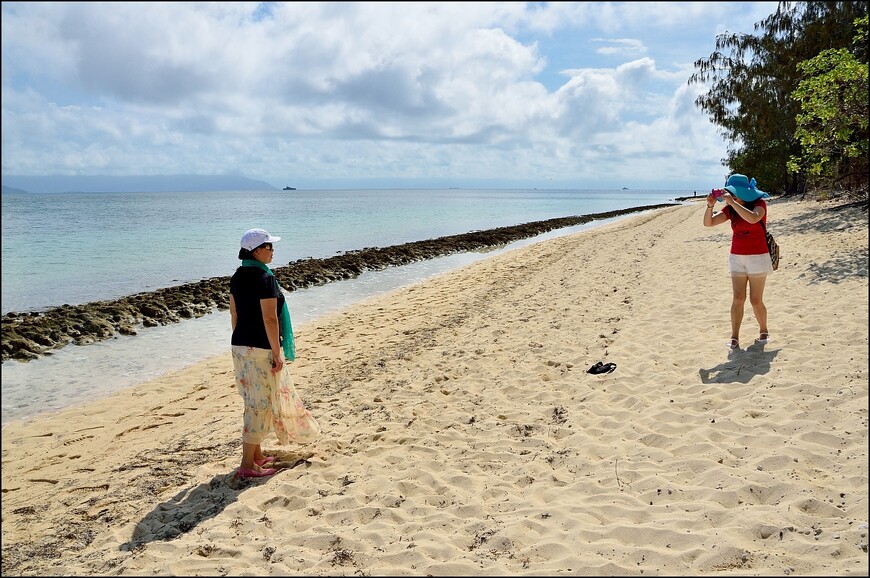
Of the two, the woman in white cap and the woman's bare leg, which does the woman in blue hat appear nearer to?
the woman's bare leg

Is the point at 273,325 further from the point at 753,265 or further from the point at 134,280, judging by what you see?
the point at 134,280

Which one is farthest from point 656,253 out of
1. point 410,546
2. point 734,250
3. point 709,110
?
point 410,546

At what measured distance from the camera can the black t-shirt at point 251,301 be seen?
4754 mm

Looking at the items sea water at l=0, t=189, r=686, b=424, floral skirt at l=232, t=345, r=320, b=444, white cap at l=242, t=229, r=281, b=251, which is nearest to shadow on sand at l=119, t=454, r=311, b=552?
floral skirt at l=232, t=345, r=320, b=444

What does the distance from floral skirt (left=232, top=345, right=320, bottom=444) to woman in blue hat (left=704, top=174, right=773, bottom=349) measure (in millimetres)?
4773

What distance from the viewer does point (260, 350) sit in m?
4.85

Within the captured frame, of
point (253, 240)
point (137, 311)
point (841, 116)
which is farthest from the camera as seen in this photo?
point (137, 311)

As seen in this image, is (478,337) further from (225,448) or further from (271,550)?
(271,550)

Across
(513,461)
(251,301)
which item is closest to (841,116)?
(513,461)

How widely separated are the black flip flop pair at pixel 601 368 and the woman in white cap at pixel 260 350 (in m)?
3.64

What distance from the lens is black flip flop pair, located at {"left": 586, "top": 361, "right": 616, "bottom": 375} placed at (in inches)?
266

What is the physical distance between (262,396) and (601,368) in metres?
4.07

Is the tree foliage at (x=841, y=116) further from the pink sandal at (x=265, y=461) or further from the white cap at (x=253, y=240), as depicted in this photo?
the pink sandal at (x=265, y=461)

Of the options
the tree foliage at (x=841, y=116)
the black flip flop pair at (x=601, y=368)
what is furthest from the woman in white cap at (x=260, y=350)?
the tree foliage at (x=841, y=116)
